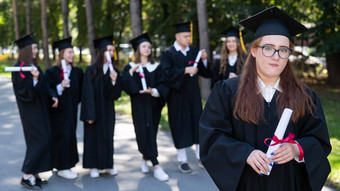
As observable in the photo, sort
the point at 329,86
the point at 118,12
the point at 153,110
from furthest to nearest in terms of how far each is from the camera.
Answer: the point at 118,12 → the point at 329,86 → the point at 153,110

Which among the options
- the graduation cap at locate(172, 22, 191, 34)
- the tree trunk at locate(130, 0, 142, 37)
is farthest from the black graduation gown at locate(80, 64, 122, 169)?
the tree trunk at locate(130, 0, 142, 37)

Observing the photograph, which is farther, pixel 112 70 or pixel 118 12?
pixel 118 12

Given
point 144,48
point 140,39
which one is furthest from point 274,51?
point 140,39

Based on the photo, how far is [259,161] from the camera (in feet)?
8.58

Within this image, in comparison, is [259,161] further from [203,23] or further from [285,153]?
[203,23]

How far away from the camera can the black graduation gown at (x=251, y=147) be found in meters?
2.75

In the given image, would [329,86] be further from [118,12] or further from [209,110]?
[209,110]

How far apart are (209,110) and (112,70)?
330cm

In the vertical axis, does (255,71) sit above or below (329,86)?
above

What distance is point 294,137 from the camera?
282cm

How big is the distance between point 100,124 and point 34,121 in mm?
1000

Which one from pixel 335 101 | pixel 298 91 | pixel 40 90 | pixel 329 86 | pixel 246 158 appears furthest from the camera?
pixel 329 86

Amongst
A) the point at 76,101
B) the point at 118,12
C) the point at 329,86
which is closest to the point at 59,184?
the point at 76,101

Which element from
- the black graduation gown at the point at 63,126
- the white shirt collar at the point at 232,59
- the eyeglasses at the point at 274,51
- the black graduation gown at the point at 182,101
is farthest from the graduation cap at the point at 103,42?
the eyeglasses at the point at 274,51
